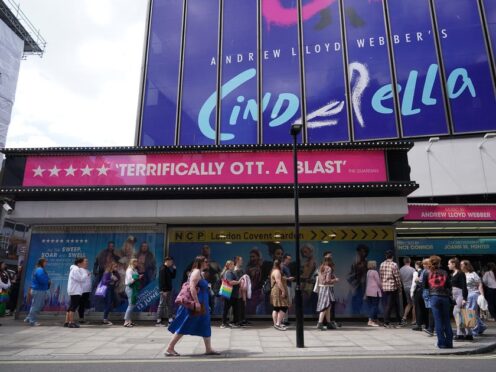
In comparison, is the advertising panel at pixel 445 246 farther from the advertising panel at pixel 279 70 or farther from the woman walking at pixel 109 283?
the woman walking at pixel 109 283

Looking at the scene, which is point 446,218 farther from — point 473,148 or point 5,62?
point 5,62

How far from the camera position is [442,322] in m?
7.18

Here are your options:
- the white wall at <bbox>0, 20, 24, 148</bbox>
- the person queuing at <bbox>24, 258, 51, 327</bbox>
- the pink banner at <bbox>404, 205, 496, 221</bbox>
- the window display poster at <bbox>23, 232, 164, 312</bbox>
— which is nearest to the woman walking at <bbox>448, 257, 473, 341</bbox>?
the pink banner at <bbox>404, 205, 496, 221</bbox>

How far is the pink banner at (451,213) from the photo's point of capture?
12.7 meters

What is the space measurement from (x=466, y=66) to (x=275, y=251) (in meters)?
12.8

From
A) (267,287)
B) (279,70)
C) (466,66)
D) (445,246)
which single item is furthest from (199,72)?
(445,246)

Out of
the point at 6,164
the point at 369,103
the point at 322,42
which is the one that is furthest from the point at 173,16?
the point at 6,164

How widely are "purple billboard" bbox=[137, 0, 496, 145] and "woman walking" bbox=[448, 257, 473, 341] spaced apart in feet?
32.5

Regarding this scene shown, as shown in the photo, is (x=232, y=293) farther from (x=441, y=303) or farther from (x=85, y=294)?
(x=441, y=303)

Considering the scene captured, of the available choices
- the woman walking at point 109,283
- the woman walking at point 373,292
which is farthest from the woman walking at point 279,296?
the woman walking at point 109,283

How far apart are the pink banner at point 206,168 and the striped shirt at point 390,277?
100 inches

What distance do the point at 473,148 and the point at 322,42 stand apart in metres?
8.78

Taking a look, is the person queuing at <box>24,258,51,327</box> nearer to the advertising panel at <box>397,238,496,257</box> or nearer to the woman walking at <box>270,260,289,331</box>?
the woman walking at <box>270,260,289,331</box>

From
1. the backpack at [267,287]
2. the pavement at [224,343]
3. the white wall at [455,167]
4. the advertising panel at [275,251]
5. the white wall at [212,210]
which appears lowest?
the pavement at [224,343]
